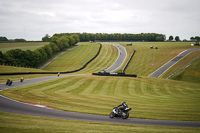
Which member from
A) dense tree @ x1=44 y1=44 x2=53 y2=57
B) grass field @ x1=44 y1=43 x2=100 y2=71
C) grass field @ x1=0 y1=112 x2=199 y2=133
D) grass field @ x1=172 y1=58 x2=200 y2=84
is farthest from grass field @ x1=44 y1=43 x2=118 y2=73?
grass field @ x1=0 y1=112 x2=199 y2=133

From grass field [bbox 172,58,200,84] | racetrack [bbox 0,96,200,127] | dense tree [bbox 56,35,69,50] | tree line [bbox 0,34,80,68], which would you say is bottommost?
grass field [bbox 172,58,200,84]

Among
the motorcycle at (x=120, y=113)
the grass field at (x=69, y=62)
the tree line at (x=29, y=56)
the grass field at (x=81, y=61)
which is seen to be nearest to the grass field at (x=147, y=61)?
the grass field at (x=81, y=61)

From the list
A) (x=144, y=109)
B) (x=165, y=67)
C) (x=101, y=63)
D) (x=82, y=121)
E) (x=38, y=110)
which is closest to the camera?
(x=82, y=121)

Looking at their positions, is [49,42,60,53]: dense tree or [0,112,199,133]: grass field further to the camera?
[49,42,60,53]: dense tree

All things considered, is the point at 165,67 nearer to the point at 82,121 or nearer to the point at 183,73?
the point at 183,73

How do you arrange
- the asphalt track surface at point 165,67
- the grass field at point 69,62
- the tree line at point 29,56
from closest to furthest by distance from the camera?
1. the asphalt track surface at point 165,67
2. the tree line at point 29,56
3. the grass field at point 69,62

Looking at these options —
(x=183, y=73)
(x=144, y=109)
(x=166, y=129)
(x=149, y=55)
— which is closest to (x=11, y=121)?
(x=166, y=129)

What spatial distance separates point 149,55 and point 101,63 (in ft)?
84.7

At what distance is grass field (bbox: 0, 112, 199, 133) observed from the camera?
12.9 m

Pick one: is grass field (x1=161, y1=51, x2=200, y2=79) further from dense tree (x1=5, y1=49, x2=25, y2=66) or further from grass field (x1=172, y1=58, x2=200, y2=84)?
dense tree (x1=5, y1=49, x2=25, y2=66)

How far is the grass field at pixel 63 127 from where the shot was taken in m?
12.9

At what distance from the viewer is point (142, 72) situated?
76.5 m

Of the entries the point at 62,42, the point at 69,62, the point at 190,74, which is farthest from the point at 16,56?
the point at 190,74

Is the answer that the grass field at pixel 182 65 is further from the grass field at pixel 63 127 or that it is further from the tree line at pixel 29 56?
the tree line at pixel 29 56
